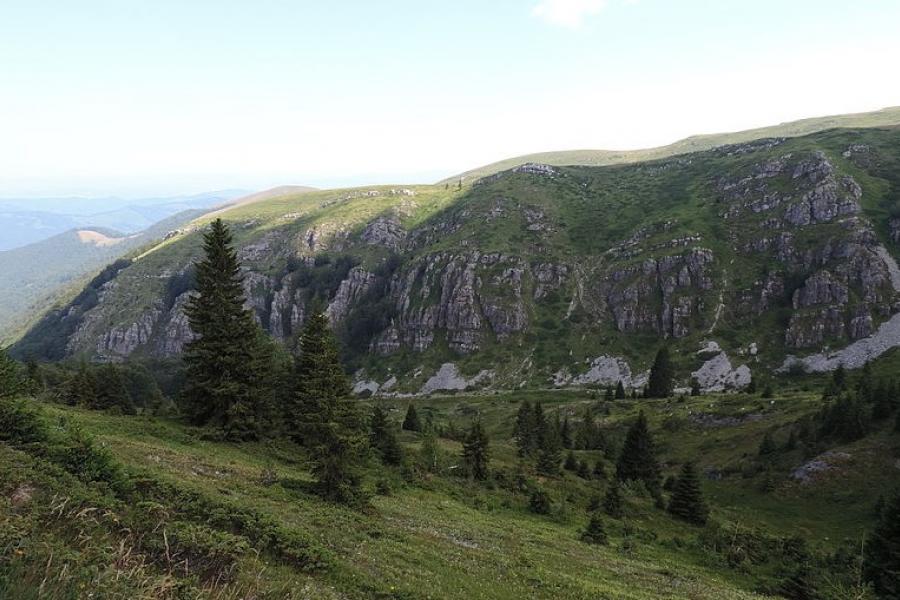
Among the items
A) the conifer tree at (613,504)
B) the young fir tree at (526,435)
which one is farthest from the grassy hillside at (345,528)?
the young fir tree at (526,435)

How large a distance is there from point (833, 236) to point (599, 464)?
603 ft

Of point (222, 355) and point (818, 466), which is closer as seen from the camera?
point (222, 355)

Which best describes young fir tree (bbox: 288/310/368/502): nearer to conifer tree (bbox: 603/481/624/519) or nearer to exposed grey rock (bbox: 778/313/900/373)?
conifer tree (bbox: 603/481/624/519)

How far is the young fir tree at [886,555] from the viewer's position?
1116 inches

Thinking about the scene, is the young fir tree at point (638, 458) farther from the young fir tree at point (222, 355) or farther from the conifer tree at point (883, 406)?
the young fir tree at point (222, 355)

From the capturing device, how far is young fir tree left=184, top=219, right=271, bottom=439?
4388 cm

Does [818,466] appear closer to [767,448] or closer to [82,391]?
[767,448]

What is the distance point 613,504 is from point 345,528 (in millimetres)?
35987

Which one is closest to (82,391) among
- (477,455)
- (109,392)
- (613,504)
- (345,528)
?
(109,392)

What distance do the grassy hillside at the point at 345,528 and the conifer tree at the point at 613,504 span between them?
1837 millimetres

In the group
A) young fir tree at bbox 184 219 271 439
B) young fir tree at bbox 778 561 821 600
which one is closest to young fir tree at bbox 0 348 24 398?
young fir tree at bbox 184 219 271 439

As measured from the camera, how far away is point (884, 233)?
616 feet

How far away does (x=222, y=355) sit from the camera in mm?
44750

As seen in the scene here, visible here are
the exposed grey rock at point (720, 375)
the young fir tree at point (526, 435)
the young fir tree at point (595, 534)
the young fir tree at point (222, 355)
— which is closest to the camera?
the young fir tree at point (595, 534)
